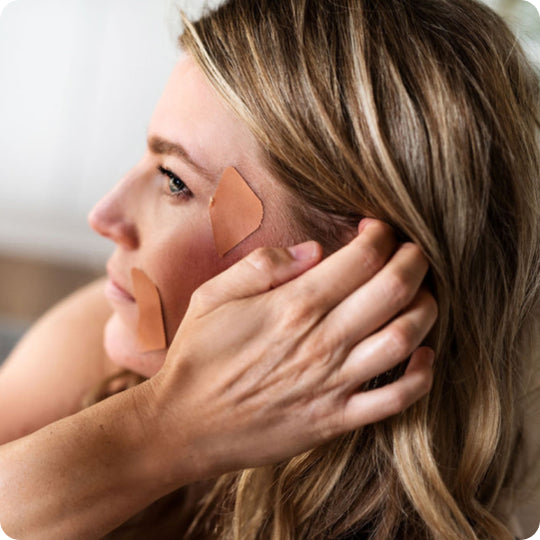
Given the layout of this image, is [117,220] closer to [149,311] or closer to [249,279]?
[149,311]

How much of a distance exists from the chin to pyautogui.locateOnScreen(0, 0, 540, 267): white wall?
6.27 feet

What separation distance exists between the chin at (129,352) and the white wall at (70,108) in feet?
6.27

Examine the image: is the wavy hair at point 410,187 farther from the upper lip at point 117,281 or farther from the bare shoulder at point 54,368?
the bare shoulder at point 54,368

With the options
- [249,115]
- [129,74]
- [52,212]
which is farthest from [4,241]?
[249,115]

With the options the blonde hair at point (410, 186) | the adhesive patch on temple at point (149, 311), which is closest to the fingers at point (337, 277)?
the blonde hair at point (410, 186)

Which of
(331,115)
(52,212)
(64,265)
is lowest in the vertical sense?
(64,265)

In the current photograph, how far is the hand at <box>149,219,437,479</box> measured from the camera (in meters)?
1.00

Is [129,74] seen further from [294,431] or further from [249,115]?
[294,431]

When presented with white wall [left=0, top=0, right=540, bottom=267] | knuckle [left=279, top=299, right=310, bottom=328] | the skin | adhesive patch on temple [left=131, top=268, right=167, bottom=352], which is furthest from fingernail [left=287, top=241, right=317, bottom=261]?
white wall [left=0, top=0, right=540, bottom=267]

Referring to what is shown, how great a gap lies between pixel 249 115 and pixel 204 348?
392mm

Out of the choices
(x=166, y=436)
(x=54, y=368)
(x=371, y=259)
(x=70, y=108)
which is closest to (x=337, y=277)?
(x=371, y=259)

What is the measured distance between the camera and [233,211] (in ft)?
3.94

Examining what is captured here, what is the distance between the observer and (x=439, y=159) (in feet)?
3.63

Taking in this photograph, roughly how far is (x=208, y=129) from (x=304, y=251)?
277 mm
